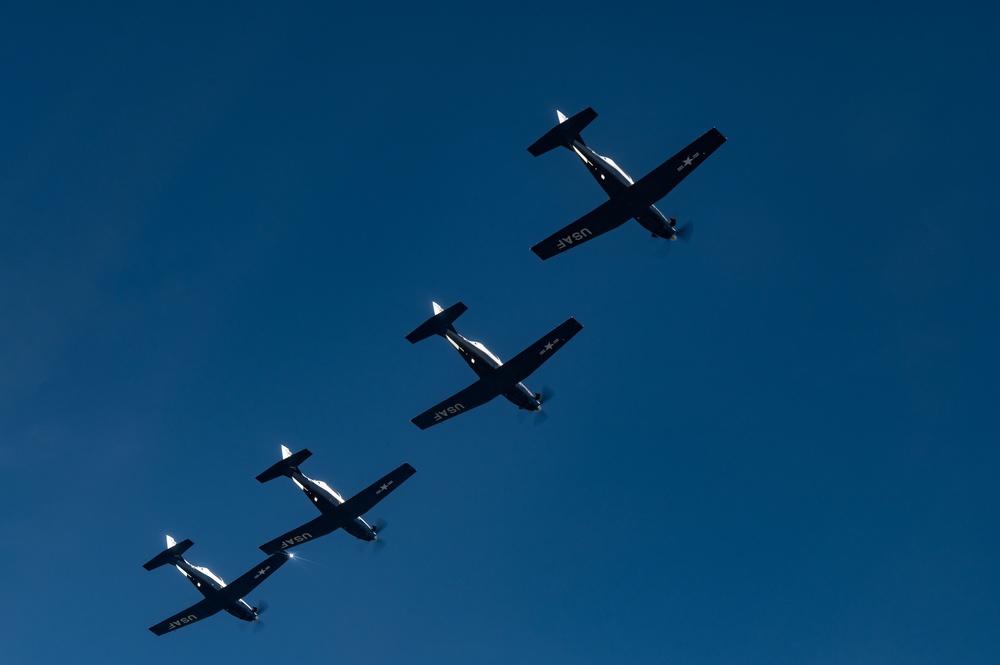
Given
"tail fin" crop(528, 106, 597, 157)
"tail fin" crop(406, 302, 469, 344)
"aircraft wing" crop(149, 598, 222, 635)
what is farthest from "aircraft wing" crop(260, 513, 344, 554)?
"tail fin" crop(528, 106, 597, 157)

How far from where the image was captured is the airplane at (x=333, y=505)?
Result: 60625 millimetres

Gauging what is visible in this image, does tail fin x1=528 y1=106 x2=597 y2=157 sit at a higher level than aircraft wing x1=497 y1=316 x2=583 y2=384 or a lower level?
higher

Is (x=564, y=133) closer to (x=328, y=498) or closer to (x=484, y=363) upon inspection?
(x=484, y=363)

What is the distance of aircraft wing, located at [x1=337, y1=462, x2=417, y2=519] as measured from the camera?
61969 millimetres

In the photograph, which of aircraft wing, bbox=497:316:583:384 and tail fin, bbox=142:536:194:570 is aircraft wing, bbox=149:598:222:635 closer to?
tail fin, bbox=142:536:194:570

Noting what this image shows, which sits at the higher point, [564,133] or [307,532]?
[564,133]

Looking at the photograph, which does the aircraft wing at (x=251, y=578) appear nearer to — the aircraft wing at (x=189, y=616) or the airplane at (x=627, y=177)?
the aircraft wing at (x=189, y=616)

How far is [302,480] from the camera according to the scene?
60.6m

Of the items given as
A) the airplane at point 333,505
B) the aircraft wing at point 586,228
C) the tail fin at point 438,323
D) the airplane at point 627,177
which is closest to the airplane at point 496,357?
the tail fin at point 438,323

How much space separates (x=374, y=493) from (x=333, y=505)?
295cm

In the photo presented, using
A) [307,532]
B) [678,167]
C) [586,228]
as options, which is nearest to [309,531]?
[307,532]

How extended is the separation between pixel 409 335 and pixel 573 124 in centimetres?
1575

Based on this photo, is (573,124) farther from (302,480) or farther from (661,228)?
(302,480)

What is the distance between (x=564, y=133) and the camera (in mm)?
47125
